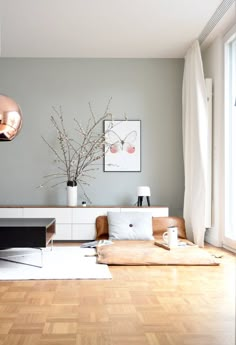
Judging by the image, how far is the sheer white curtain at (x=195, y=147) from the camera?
247 inches

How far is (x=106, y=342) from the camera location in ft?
7.77

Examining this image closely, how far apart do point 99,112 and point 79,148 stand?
23.2 inches

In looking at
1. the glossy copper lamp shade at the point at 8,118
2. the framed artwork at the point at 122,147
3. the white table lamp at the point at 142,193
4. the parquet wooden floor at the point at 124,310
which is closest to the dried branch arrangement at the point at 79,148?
the framed artwork at the point at 122,147

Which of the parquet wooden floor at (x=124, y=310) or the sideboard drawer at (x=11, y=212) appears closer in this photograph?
the parquet wooden floor at (x=124, y=310)

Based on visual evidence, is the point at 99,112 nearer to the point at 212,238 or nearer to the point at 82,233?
the point at 82,233

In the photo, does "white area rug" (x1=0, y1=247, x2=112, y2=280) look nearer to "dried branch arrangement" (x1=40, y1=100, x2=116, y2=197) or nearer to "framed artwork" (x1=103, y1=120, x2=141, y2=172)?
"dried branch arrangement" (x1=40, y1=100, x2=116, y2=197)

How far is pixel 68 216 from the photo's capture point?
21.7ft

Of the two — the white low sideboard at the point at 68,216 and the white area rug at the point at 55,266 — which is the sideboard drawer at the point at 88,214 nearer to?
the white low sideboard at the point at 68,216

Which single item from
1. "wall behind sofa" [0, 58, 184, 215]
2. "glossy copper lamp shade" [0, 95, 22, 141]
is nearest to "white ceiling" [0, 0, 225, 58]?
"wall behind sofa" [0, 58, 184, 215]

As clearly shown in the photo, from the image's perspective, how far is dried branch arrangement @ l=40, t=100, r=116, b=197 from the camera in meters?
7.16

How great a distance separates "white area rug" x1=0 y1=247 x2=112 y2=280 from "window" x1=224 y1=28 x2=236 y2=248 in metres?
1.66

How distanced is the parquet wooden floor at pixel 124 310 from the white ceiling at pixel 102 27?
2.73 meters

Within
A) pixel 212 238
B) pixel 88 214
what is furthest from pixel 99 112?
pixel 212 238

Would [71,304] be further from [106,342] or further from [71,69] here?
[71,69]
